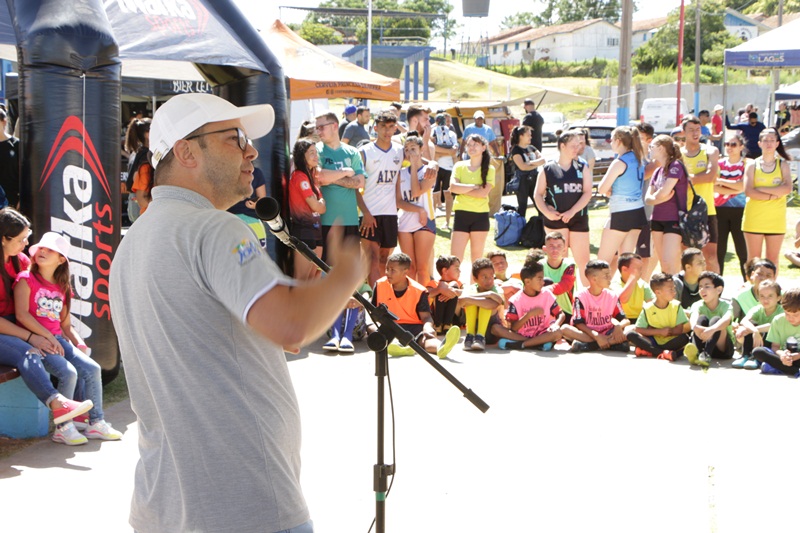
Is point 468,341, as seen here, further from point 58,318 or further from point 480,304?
point 58,318

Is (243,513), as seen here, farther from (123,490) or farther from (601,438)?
A: (601,438)

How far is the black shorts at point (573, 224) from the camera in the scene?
31.1ft

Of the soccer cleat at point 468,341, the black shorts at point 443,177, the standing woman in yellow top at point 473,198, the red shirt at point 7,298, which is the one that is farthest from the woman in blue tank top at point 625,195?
the black shorts at point 443,177

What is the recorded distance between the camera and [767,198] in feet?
32.3

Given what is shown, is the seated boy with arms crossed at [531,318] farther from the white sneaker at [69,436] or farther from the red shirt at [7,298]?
the red shirt at [7,298]

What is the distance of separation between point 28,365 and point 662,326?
5.01m

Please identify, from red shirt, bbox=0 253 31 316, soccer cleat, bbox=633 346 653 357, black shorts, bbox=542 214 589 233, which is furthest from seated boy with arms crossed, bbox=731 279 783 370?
red shirt, bbox=0 253 31 316

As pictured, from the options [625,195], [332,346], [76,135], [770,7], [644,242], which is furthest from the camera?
[770,7]

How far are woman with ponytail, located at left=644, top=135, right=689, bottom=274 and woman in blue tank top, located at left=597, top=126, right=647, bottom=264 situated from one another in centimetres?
15

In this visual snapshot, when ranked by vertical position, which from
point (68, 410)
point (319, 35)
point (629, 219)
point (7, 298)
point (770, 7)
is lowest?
point (68, 410)

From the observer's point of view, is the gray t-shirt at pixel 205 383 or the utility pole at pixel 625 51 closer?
the gray t-shirt at pixel 205 383

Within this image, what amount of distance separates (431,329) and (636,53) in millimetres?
68926

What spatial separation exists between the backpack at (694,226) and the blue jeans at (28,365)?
6.23 meters

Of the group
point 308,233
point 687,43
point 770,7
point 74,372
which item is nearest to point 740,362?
point 308,233
